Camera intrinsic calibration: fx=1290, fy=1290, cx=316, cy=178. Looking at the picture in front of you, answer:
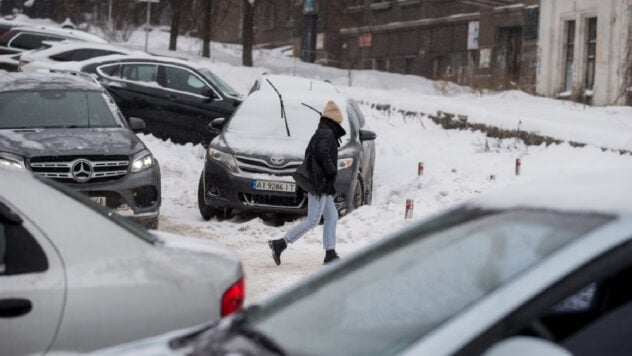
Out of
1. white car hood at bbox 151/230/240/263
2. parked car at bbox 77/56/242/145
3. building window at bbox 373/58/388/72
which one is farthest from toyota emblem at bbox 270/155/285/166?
building window at bbox 373/58/388/72

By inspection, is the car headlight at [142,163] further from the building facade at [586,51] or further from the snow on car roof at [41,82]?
the building facade at [586,51]

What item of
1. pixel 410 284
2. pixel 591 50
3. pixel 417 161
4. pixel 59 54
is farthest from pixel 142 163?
pixel 591 50

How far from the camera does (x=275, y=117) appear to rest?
15.8 m

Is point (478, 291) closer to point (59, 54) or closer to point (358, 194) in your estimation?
point (358, 194)

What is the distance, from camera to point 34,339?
5055 mm

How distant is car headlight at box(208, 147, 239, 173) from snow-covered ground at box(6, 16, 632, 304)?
69 centimetres

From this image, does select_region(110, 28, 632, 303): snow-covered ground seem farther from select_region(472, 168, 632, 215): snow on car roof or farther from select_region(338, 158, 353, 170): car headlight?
select_region(472, 168, 632, 215): snow on car roof

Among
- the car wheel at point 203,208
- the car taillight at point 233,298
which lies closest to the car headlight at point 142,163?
the car wheel at point 203,208

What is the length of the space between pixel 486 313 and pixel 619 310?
445mm

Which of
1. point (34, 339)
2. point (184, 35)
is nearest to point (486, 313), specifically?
point (34, 339)

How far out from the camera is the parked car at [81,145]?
12414 mm

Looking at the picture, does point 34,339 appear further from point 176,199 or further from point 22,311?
point 176,199

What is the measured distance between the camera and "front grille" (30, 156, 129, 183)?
12.3m

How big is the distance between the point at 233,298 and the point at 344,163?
9497 millimetres
